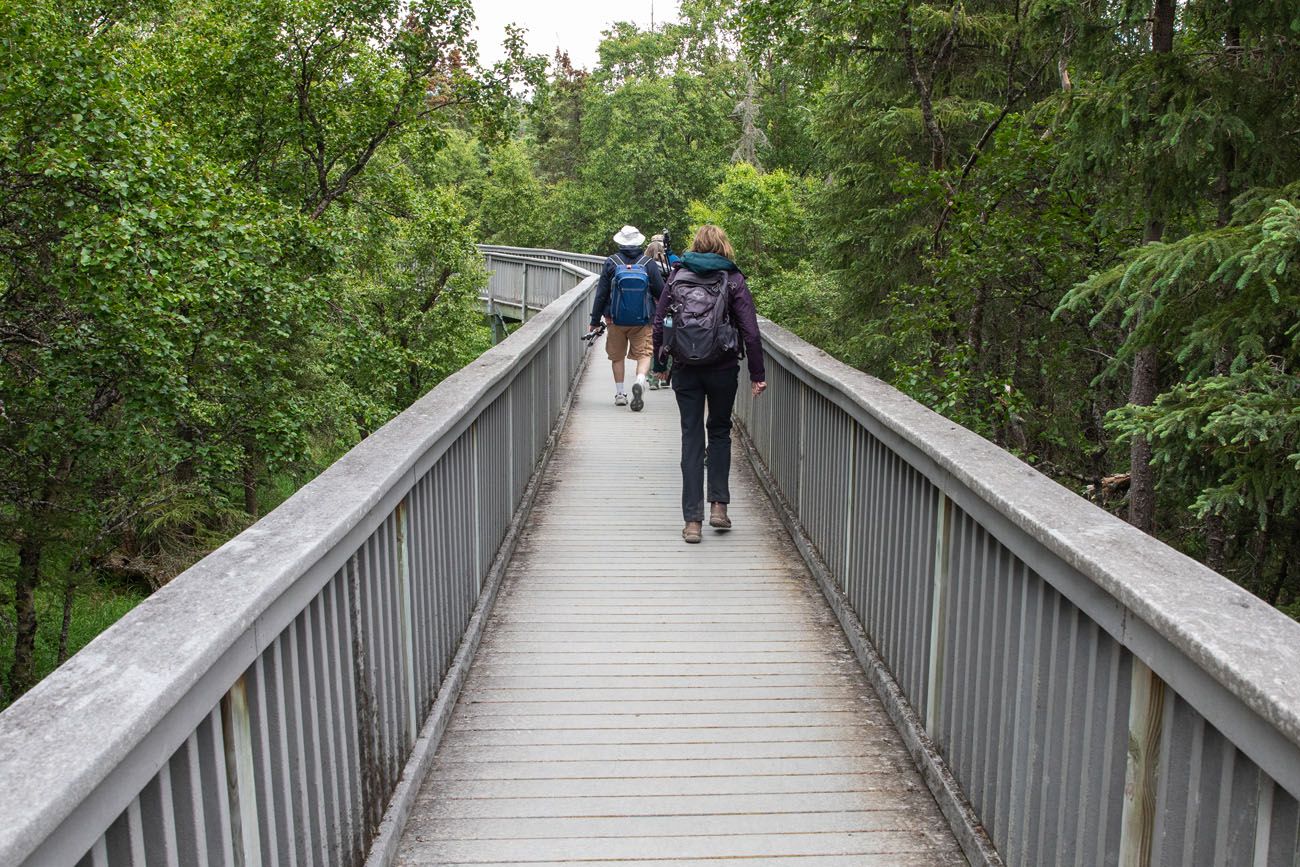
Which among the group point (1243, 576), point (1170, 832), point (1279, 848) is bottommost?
point (1243, 576)

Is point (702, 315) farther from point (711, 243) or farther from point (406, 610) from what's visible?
point (406, 610)

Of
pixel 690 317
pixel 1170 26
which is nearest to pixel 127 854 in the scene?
pixel 690 317

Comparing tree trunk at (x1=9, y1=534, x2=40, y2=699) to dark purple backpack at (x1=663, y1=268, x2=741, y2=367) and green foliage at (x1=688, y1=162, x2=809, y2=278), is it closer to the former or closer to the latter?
dark purple backpack at (x1=663, y1=268, x2=741, y2=367)

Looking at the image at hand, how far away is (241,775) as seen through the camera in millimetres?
2199

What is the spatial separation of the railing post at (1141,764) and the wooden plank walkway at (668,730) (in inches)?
43.6

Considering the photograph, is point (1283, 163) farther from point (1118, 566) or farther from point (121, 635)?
point (121, 635)

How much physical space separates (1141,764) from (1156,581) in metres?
0.36

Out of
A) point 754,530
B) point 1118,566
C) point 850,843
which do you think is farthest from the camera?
point 754,530

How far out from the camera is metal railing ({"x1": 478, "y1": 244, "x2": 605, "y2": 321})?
91.6 ft

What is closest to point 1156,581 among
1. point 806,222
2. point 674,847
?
point 674,847

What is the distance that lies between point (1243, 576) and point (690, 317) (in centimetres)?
402

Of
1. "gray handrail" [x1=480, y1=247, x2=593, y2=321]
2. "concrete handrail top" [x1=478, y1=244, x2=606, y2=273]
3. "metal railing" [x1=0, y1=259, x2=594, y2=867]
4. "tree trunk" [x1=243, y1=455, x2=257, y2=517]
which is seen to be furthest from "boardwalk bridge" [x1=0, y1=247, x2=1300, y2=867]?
"concrete handrail top" [x1=478, y1=244, x2=606, y2=273]

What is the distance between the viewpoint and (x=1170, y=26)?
761 centimetres

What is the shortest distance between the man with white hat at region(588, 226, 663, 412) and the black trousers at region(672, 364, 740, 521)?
384cm
